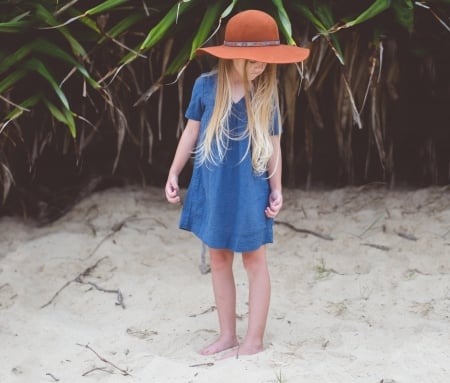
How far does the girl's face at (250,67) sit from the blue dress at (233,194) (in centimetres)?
8

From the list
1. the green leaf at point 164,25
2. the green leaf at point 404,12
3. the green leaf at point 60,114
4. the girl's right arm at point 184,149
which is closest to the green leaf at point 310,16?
the green leaf at point 404,12

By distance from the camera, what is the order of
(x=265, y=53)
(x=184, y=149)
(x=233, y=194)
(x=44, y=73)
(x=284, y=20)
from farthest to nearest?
(x=44, y=73) < (x=284, y=20) < (x=184, y=149) < (x=233, y=194) < (x=265, y=53)

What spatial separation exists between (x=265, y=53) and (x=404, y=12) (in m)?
0.92

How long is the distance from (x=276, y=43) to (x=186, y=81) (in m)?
1.25

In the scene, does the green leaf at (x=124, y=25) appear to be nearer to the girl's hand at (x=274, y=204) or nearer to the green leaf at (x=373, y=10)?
the green leaf at (x=373, y=10)

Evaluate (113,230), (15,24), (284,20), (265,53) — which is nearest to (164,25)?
(284,20)

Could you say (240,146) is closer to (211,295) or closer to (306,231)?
(211,295)

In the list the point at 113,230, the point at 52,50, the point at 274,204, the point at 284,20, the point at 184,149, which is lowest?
the point at 113,230

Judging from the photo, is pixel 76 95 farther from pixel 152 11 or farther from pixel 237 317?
pixel 237 317

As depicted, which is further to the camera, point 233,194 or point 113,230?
point 113,230

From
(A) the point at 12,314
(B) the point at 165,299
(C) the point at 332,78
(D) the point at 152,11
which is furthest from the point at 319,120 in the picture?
(A) the point at 12,314

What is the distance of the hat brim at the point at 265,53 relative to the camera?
2145 mm

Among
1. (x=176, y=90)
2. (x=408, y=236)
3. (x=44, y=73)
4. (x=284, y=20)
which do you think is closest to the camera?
(x=284, y=20)

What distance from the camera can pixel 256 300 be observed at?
2379mm
